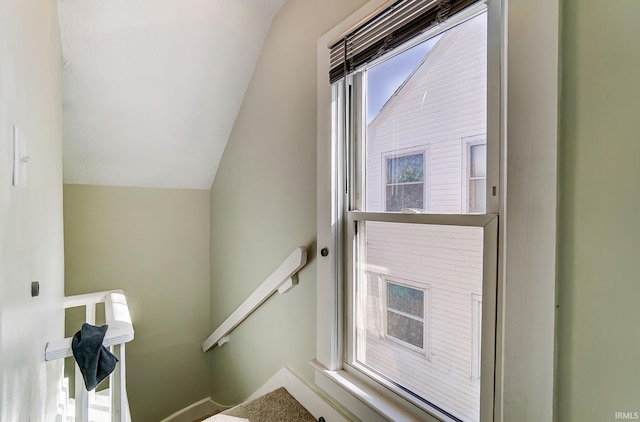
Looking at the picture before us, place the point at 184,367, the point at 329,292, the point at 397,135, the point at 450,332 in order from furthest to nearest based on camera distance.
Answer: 1. the point at 184,367
2. the point at 329,292
3. the point at 397,135
4. the point at 450,332

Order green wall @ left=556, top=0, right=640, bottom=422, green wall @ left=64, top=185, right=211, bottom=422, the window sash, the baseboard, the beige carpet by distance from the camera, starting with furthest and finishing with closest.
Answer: the baseboard → green wall @ left=64, top=185, right=211, bottom=422 → the beige carpet → the window sash → green wall @ left=556, top=0, right=640, bottom=422

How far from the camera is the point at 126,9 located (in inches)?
57.5

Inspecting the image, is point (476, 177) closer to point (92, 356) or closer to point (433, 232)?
point (433, 232)

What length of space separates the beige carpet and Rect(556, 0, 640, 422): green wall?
1031 millimetres

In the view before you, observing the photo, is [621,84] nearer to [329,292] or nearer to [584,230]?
[584,230]

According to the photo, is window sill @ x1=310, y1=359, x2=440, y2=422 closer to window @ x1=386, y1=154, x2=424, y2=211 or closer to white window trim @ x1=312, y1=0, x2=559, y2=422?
white window trim @ x1=312, y1=0, x2=559, y2=422

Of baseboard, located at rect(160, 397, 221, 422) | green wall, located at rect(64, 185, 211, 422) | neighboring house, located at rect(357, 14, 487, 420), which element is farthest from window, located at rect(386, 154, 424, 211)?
baseboard, located at rect(160, 397, 221, 422)

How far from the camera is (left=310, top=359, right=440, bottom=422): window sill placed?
3.38 feet

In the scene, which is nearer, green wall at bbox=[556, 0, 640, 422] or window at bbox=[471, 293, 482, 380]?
green wall at bbox=[556, 0, 640, 422]

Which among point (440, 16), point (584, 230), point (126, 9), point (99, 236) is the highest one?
point (126, 9)

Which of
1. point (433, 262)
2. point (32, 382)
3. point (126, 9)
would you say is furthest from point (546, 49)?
point (126, 9)

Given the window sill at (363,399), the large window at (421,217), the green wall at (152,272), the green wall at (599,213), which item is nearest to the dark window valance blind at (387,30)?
the large window at (421,217)

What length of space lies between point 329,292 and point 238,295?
3.57 feet

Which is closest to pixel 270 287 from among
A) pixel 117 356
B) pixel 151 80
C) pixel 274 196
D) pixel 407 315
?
pixel 274 196
